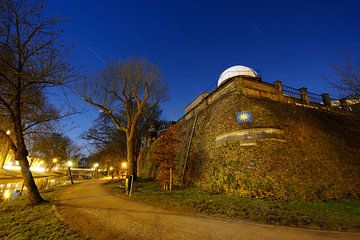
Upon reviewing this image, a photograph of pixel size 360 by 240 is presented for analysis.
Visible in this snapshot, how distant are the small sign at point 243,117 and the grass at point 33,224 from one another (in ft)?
36.8

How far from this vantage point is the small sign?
12594 mm

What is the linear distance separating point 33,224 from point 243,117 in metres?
12.4

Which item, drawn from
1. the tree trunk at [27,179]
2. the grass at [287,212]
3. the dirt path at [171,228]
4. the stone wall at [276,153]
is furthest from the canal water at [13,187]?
the stone wall at [276,153]

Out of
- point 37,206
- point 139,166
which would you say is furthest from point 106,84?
point 139,166

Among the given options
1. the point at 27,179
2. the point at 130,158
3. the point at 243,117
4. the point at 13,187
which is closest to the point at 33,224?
the point at 27,179

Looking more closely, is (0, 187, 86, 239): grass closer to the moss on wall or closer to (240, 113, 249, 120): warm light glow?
the moss on wall

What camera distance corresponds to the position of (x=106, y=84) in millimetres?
17812

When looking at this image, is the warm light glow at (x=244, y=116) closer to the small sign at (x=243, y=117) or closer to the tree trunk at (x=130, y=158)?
the small sign at (x=243, y=117)

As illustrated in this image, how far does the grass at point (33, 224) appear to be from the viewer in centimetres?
499

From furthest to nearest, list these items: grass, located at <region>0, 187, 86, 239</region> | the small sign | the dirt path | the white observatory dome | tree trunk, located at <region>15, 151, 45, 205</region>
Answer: the white observatory dome
the small sign
tree trunk, located at <region>15, 151, 45, 205</region>
grass, located at <region>0, 187, 86, 239</region>
the dirt path

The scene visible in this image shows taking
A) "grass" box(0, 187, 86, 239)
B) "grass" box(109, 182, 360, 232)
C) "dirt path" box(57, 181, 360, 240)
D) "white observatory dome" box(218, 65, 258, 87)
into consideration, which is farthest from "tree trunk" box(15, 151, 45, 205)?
"white observatory dome" box(218, 65, 258, 87)

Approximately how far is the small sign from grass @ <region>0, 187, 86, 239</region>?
1123 cm

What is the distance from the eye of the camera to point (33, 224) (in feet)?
19.5

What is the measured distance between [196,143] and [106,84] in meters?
10.8
